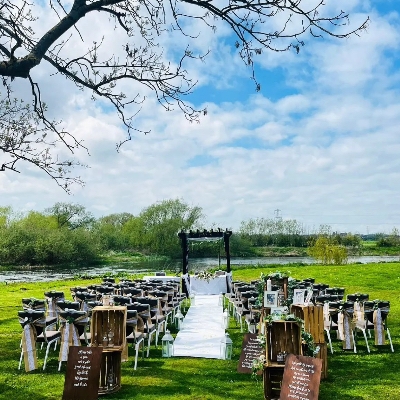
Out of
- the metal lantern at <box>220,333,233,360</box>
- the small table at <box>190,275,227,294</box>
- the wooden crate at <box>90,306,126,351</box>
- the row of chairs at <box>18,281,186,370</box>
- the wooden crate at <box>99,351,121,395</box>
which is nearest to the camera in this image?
the wooden crate at <box>99,351,121,395</box>

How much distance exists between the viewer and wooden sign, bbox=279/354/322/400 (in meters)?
5.40

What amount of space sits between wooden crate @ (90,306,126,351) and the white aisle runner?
213 centimetres

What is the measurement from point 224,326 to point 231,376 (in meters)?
4.11

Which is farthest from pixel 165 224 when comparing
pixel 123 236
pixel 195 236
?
pixel 195 236

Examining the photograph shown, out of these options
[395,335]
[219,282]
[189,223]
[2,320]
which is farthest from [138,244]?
[395,335]

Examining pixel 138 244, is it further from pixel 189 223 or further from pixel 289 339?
pixel 289 339

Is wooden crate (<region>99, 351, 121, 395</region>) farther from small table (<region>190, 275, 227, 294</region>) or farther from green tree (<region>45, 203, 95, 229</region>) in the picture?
green tree (<region>45, 203, 95, 229</region>)

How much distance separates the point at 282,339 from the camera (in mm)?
6219

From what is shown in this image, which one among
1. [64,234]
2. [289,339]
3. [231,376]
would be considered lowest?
[231,376]

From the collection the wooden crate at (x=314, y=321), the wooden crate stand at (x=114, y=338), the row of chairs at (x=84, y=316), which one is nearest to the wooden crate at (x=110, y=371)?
the wooden crate stand at (x=114, y=338)

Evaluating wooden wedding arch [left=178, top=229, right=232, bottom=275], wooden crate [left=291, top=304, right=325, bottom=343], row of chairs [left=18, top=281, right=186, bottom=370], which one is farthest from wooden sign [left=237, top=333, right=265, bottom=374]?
wooden wedding arch [left=178, top=229, right=232, bottom=275]

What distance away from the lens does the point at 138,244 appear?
54.4 metres

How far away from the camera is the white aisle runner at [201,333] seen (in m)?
9.02

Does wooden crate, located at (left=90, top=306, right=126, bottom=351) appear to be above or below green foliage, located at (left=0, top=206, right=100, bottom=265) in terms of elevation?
below
